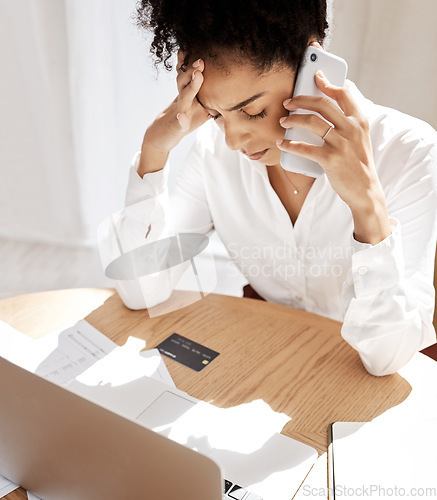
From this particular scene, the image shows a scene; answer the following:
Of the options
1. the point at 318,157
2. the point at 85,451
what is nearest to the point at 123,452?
the point at 85,451

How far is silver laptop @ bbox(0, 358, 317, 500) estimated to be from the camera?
63cm

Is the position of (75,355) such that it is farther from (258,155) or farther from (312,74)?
(312,74)

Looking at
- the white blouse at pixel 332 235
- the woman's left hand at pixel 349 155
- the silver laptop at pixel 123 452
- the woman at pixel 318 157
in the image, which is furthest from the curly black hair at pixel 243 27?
the silver laptop at pixel 123 452

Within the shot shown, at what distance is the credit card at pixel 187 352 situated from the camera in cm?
118

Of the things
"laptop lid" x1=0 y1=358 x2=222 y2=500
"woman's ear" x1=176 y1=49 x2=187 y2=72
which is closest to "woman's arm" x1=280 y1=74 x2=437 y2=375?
"woman's ear" x1=176 y1=49 x2=187 y2=72

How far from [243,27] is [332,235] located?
579 millimetres

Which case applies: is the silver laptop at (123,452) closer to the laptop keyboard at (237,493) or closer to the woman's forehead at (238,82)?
the laptop keyboard at (237,493)

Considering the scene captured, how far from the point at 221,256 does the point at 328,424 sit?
189 centimetres

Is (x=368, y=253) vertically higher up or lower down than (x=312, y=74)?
lower down

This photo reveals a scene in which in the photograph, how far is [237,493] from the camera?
2.86 feet

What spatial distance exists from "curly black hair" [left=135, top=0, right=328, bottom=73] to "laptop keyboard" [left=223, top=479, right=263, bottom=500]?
734 millimetres

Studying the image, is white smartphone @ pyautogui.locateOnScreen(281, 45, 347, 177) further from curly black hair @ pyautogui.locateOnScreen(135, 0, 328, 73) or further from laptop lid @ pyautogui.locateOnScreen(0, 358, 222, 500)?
laptop lid @ pyautogui.locateOnScreen(0, 358, 222, 500)

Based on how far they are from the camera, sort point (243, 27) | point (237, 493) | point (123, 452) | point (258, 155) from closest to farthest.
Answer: point (123, 452) → point (237, 493) → point (243, 27) → point (258, 155)

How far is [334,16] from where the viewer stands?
1.98 metres
